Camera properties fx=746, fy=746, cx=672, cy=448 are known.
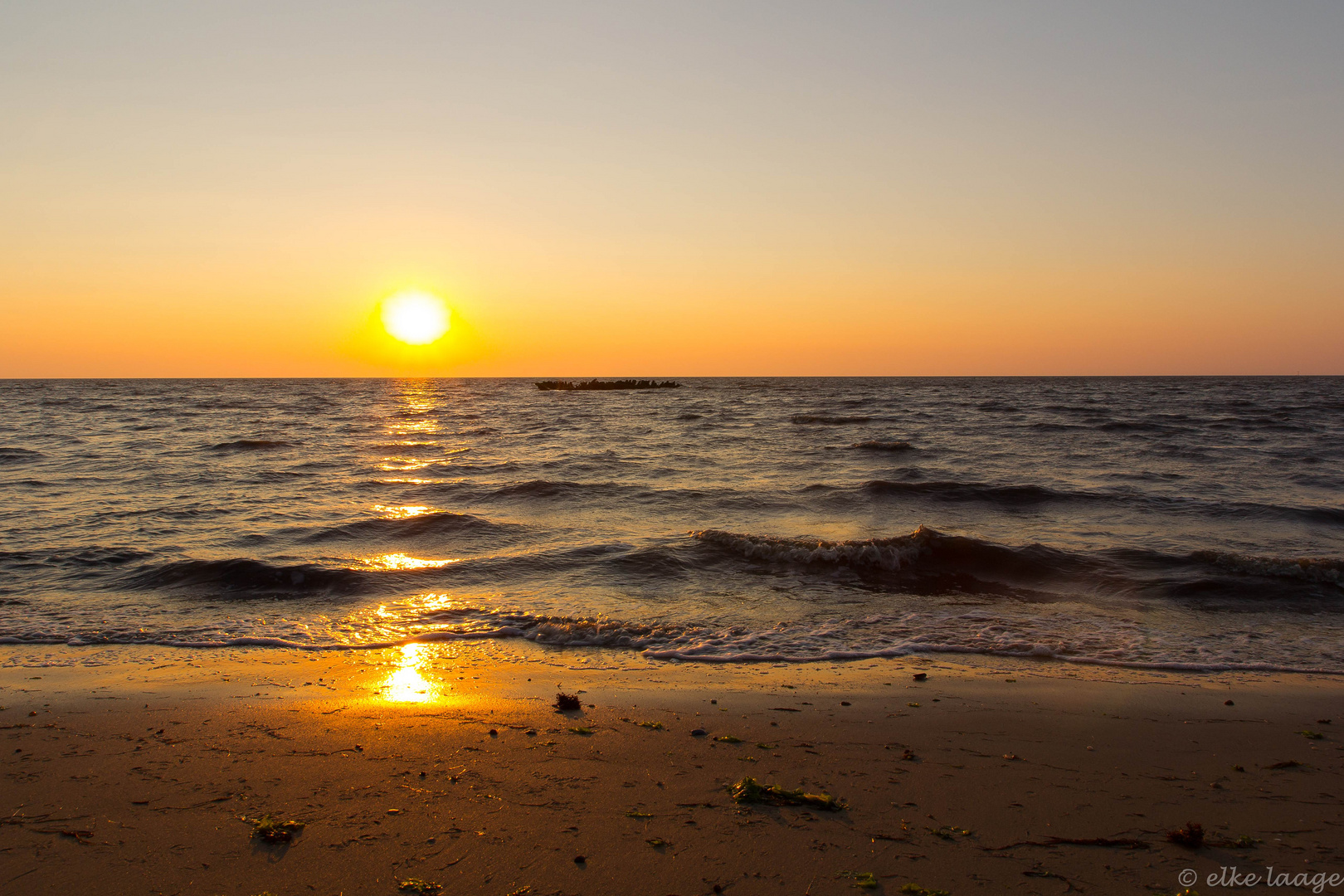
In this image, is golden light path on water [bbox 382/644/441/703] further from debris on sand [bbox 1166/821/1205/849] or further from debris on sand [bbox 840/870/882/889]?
debris on sand [bbox 1166/821/1205/849]

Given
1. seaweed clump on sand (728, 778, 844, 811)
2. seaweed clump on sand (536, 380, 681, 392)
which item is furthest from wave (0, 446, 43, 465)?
seaweed clump on sand (536, 380, 681, 392)

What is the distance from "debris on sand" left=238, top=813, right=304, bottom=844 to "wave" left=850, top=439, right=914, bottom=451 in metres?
25.8

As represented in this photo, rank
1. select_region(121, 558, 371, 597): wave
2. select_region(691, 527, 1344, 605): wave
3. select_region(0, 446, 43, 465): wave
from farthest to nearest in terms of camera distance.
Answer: select_region(0, 446, 43, 465): wave → select_region(691, 527, 1344, 605): wave → select_region(121, 558, 371, 597): wave

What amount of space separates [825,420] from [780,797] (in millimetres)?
41869

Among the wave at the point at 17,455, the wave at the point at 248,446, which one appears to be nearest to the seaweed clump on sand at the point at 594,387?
the wave at the point at 248,446

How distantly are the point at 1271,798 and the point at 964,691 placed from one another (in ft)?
7.11

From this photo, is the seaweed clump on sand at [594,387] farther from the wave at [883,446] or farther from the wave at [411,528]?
the wave at [411,528]

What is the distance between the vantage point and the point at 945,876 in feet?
12.2

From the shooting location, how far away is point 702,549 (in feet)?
40.9

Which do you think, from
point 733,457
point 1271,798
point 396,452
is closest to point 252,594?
point 1271,798

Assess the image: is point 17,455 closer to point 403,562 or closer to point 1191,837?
point 403,562

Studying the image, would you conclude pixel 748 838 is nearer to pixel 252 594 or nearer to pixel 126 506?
pixel 252 594

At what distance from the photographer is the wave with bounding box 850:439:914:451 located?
28.1m

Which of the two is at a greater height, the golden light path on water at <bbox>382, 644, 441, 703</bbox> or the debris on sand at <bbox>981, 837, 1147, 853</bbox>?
the debris on sand at <bbox>981, 837, 1147, 853</bbox>
